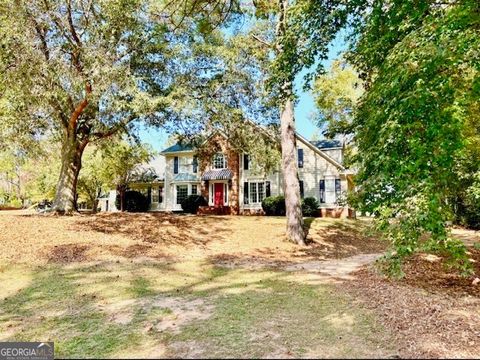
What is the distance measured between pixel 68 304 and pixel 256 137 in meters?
13.4

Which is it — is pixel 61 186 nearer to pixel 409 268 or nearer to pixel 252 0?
pixel 252 0

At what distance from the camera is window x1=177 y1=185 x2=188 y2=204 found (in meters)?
34.1

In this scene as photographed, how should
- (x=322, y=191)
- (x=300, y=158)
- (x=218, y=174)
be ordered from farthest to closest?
(x=218, y=174) → (x=300, y=158) → (x=322, y=191)

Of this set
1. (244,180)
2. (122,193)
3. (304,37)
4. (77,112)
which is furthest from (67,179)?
(122,193)

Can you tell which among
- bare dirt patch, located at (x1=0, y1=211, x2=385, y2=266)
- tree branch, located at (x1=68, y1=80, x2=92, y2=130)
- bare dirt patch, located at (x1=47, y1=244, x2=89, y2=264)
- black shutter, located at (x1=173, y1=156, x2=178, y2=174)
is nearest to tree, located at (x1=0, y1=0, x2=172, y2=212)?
tree branch, located at (x1=68, y1=80, x2=92, y2=130)

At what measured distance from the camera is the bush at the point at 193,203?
31375mm

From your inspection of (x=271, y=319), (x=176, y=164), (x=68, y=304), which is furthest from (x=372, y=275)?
(x=176, y=164)

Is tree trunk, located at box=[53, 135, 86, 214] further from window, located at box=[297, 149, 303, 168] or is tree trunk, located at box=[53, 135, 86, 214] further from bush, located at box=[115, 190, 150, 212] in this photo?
window, located at box=[297, 149, 303, 168]

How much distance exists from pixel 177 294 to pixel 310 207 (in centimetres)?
2086

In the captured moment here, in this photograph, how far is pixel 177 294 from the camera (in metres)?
7.75

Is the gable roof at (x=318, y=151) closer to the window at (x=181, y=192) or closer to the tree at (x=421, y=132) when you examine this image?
the window at (x=181, y=192)

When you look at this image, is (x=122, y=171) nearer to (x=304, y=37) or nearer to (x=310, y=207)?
(x=310, y=207)

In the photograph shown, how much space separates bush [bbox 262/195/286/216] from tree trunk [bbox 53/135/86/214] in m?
13.7

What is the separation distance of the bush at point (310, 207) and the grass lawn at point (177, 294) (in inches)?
438
